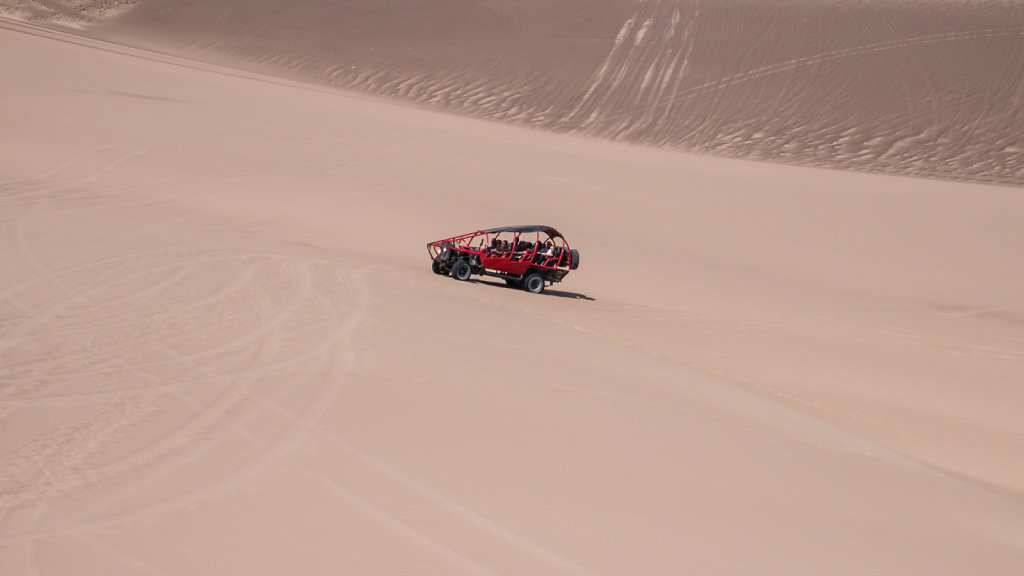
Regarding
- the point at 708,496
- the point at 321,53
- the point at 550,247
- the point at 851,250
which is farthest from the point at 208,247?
the point at 321,53

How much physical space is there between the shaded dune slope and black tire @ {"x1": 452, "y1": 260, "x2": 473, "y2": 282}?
64.7 ft

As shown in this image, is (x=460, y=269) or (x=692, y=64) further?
(x=692, y=64)

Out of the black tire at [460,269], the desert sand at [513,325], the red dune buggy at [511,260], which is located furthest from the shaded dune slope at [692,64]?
the black tire at [460,269]

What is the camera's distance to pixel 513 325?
439 inches

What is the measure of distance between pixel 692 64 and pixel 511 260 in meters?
26.6

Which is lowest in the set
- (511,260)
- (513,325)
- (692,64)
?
(513,325)

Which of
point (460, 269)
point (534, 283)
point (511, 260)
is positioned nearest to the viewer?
point (460, 269)

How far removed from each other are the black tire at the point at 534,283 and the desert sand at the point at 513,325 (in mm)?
196

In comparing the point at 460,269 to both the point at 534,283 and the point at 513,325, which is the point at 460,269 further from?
the point at 513,325

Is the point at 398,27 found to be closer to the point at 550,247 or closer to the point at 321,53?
the point at 321,53

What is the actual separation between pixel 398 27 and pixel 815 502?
1595 inches

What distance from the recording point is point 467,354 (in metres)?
9.37

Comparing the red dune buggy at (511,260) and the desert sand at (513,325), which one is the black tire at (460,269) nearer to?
the red dune buggy at (511,260)

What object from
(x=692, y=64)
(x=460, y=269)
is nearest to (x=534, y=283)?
(x=460, y=269)
